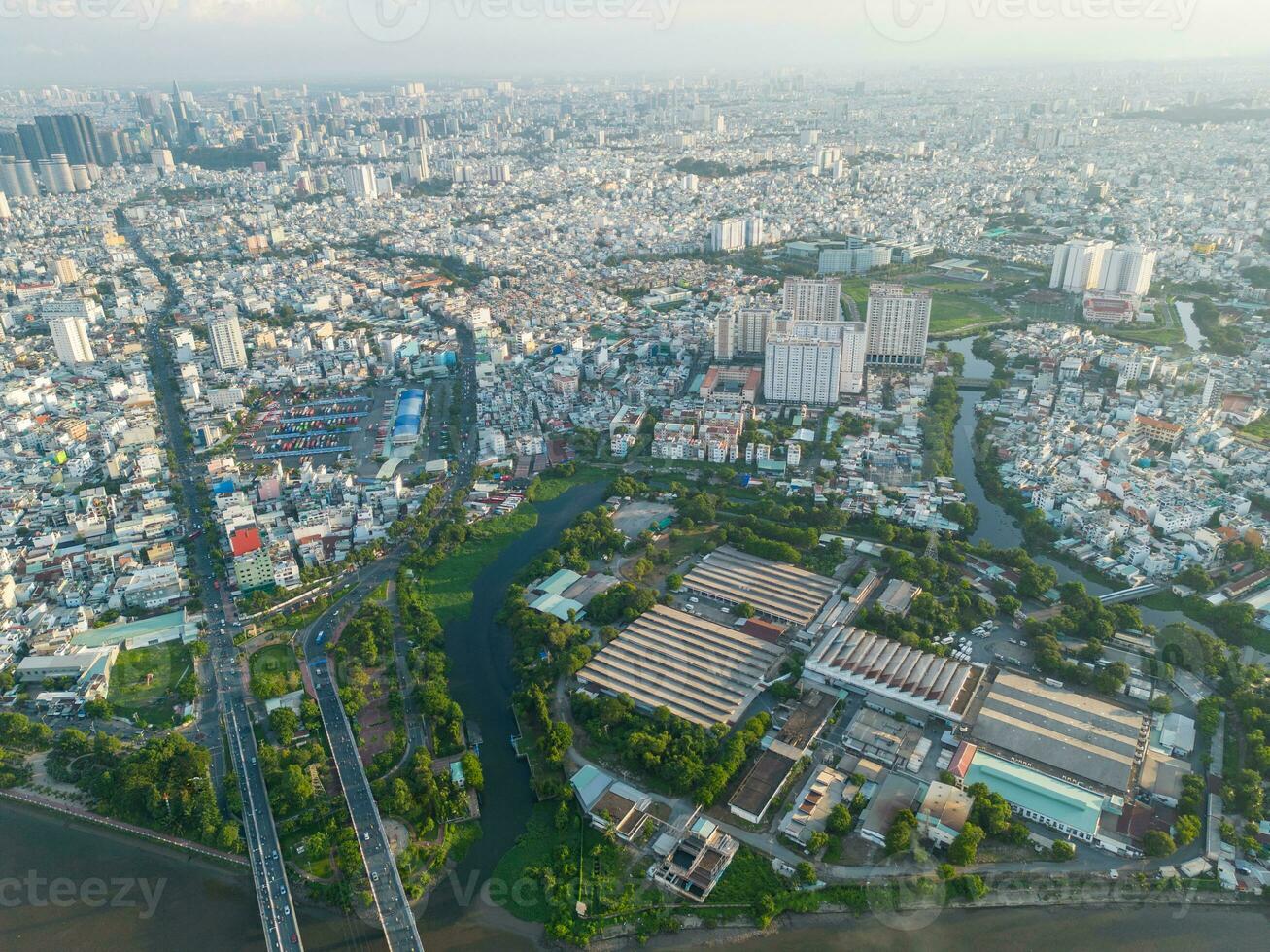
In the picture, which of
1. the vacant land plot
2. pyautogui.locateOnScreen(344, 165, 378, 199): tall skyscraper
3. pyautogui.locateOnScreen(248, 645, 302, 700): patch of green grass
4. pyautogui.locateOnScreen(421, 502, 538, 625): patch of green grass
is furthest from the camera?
pyautogui.locateOnScreen(344, 165, 378, 199): tall skyscraper

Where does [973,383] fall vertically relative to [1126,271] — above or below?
below

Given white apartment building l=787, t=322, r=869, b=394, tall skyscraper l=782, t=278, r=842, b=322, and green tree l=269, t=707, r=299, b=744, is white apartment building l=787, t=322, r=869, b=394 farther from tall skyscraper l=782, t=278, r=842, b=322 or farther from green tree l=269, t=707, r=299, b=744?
green tree l=269, t=707, r=299, b=744

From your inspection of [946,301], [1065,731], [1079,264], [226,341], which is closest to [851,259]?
[946,301]

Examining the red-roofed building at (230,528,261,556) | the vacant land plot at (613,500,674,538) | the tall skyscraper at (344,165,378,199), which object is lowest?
the vacant land plot at (613,500,674,538)

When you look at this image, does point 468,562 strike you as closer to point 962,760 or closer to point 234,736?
point 234,736

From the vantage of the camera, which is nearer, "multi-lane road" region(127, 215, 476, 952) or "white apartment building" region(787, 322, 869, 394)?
"multi-lane road" region(127, 215, 476, 952)

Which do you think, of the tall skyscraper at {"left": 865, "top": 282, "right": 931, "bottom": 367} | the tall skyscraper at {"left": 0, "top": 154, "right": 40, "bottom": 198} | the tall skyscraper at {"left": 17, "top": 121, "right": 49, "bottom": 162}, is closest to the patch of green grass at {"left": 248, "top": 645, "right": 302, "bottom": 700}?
the tall skyscraper at {"left": 865, "top": 282, "right": 931, "bottom": 367}
